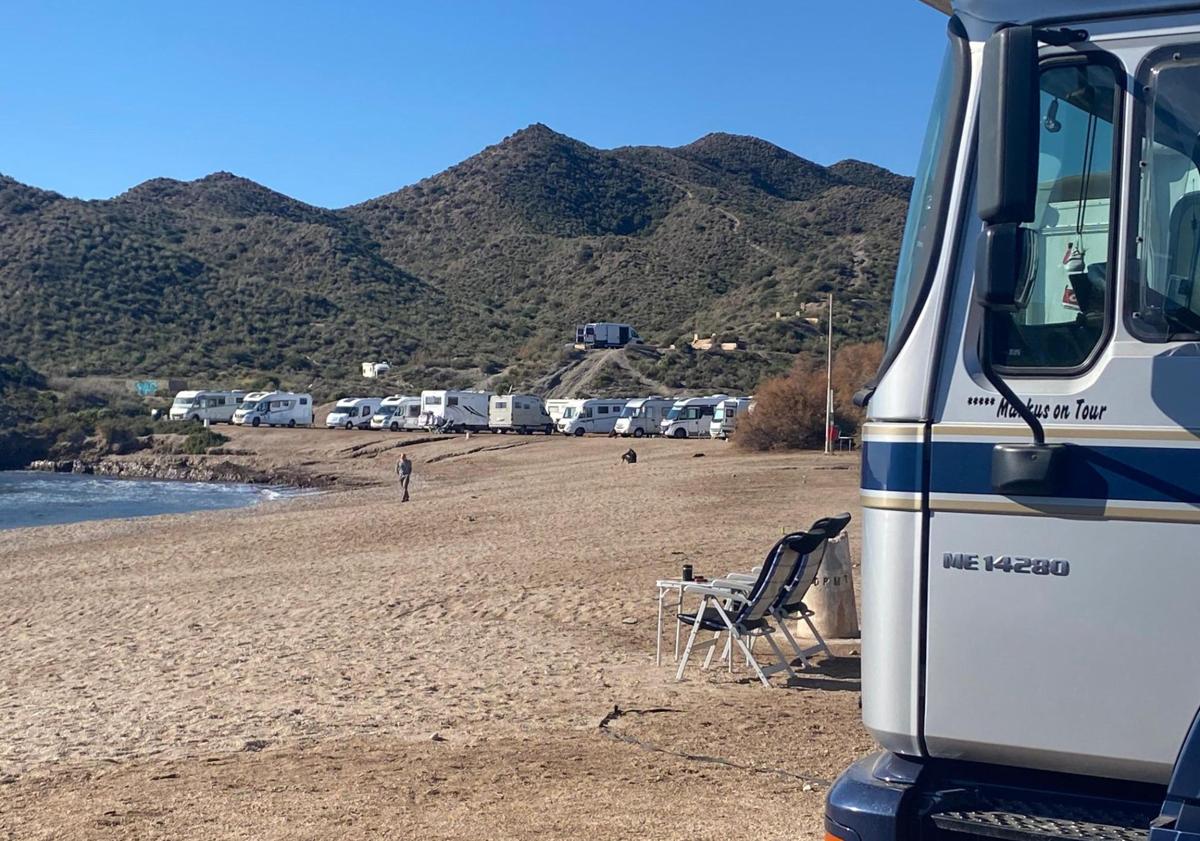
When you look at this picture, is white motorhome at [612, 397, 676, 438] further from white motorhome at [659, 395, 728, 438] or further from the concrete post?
the concrete post

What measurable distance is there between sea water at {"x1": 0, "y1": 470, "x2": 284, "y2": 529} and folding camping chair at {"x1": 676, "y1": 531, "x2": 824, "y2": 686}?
84.5ft

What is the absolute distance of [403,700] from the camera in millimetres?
7680

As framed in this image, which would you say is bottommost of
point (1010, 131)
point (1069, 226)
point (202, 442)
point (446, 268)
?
point (202, 442)

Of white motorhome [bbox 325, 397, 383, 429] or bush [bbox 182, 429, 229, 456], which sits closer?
bush [bbox 182, 429, 229, 456]

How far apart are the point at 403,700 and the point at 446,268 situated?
302 feet

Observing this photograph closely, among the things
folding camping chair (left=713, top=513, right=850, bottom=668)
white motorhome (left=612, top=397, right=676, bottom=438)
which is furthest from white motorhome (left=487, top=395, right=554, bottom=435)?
folding camping chair (left=713, top=513, right=850, bottom=668)

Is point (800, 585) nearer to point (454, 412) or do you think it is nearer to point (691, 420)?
point (691, 420)

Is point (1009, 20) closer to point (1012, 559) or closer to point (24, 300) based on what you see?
point (1012, 559)

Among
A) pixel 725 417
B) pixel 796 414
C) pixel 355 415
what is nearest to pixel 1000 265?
pixel 796 414

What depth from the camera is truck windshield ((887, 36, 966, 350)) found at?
3217 millimetres

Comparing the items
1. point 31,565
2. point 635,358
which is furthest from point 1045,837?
point 635,358

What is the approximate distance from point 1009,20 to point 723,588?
5.02m

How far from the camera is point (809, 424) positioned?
116ft

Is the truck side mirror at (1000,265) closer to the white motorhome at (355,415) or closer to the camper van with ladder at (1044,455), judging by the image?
the camper van with ladder at (1044,455)
